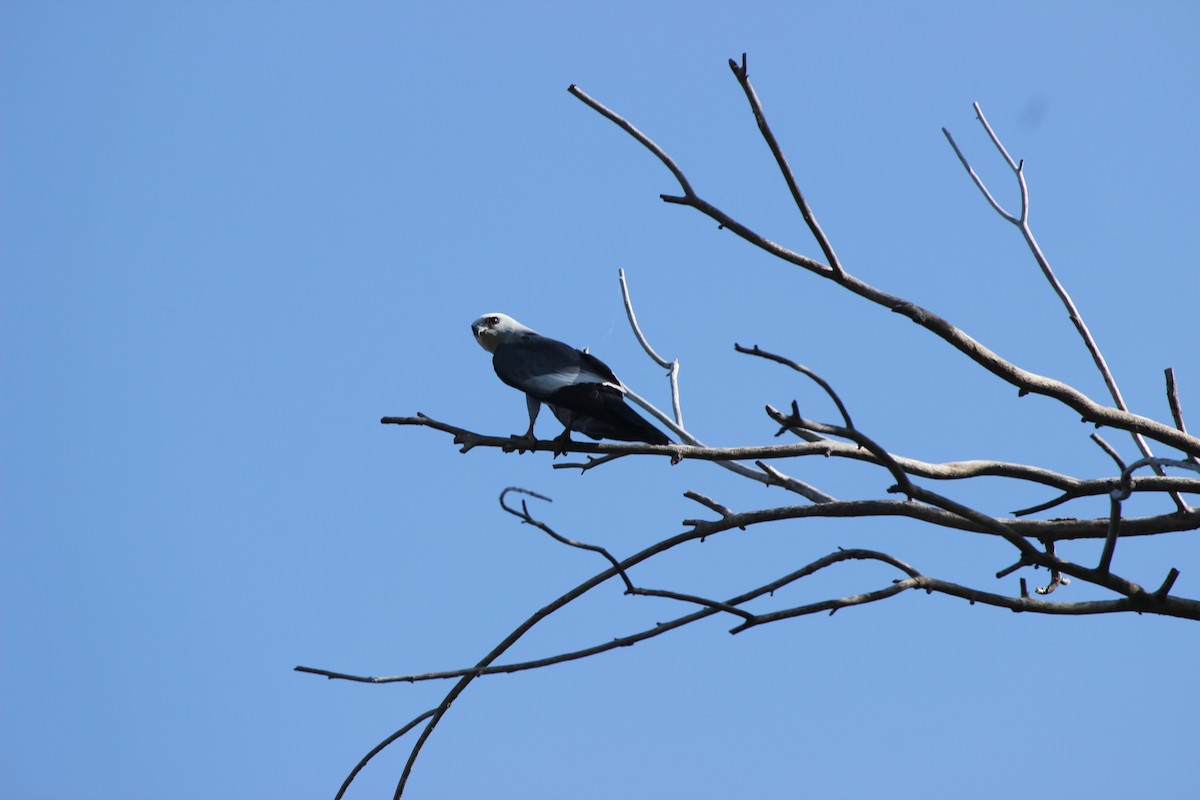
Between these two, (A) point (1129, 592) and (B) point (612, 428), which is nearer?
(A) point (1129, 592)

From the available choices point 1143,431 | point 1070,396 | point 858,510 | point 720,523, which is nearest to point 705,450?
point 720,523

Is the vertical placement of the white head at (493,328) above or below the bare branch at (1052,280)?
above

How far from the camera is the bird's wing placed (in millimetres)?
7166

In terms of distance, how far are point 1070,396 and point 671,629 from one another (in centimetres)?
200

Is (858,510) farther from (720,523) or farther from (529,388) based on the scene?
(529,388)

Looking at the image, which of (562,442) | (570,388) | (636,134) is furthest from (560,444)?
(636,134)

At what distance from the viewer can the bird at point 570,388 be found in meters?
6.73

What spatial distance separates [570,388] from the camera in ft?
22.9

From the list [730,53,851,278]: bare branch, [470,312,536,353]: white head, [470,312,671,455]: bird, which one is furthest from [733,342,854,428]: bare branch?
[470,312,536,353]: white head

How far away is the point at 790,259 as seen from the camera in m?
4.90

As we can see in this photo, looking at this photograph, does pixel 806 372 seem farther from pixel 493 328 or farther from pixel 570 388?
pixel 493 328

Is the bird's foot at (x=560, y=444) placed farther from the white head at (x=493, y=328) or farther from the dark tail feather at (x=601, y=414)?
the white head at (x=493, y=328)

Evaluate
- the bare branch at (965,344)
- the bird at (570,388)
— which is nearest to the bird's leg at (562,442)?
the bird at (570,388)

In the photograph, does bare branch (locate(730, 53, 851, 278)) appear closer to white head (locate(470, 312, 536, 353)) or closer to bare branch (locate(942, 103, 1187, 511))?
bare branch (locate(942, 103, 1187, 511))
